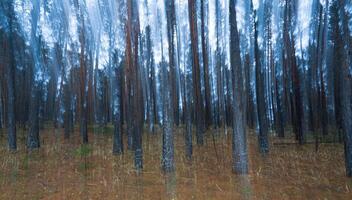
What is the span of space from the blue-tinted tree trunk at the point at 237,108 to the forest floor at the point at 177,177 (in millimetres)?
422

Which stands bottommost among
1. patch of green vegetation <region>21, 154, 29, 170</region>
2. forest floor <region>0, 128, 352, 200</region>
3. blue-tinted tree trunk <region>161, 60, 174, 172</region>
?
forest floor <region>0, 128, 352, 200</region>

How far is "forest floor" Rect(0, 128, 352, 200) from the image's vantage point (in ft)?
22.8

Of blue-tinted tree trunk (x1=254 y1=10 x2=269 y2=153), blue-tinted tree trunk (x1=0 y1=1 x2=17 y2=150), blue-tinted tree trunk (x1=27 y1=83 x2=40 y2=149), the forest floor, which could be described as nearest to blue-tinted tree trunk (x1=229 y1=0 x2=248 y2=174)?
the forest floor

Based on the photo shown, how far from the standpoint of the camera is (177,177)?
27.0 ft

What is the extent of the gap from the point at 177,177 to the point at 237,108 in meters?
2.37

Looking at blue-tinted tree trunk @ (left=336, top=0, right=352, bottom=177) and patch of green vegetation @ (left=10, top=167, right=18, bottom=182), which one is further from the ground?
blue-tinted tree trunk @ (left=336, top=0, right=352, bottom=177)

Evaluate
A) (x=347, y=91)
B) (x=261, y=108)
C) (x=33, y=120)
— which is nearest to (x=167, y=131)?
(x=347, y=91)

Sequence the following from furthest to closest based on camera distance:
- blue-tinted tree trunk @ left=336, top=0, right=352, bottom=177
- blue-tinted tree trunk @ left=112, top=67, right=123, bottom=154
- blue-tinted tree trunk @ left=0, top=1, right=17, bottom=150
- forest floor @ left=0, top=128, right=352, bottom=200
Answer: blue-tinted tree trunk @ left=0, top=1, right=17, bottom=150 → blue-tinted tree trunk @ left=112, top=67, right=123, bottom=154 → blue-tinted tree trunk @ left=336, top=0, right=352, bottom=177 → forest floor @ left=0, top=128, right=352, bottom=200

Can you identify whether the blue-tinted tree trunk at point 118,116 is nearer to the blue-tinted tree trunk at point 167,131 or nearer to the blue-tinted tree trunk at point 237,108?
the blue-tinted tree trunk at point 167,131

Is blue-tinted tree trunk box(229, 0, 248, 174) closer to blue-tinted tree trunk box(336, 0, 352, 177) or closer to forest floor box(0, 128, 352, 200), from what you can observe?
forest floor box(0, 128, 352, 200)

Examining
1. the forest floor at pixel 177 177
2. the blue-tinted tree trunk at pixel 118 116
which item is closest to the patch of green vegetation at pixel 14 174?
the forest floor at pixel 177 177

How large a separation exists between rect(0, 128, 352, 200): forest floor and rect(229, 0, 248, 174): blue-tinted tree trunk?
422 mm

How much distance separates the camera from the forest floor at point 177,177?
6953 mm

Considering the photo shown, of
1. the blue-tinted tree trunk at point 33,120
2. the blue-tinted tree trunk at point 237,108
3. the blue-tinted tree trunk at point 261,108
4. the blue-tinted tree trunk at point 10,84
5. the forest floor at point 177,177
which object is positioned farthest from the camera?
the blue-tinted tree trunk at point 33,120
